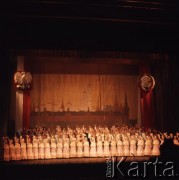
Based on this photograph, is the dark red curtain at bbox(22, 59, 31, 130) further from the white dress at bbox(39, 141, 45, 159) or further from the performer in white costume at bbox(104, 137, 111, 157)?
the performer in white costume at bbox(104, 137, 111, 157)

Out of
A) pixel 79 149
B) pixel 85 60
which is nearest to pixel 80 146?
pixel 79 149

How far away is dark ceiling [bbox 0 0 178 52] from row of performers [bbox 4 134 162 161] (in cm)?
159

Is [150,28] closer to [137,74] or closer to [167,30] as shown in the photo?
[167,30]

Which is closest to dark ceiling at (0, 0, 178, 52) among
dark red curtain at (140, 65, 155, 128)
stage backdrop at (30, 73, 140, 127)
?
dark red curtain at (140, 65, 155, 128)

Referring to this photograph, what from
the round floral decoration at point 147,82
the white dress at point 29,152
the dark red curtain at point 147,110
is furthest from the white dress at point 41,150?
the dark red curtain at point 147,110

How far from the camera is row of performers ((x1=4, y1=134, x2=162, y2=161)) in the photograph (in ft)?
16.1

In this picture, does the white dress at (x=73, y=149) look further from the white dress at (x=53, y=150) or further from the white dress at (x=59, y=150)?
the white dress at (x=53, y=150)

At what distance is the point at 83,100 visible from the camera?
23.3 ft

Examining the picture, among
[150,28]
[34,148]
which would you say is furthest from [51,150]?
[150,28]

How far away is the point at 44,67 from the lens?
7070mm

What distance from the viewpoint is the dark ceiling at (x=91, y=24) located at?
429cm

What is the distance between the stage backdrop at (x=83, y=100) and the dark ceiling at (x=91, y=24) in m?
2.28

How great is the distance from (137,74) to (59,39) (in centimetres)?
317

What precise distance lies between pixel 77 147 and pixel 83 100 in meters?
2.22
